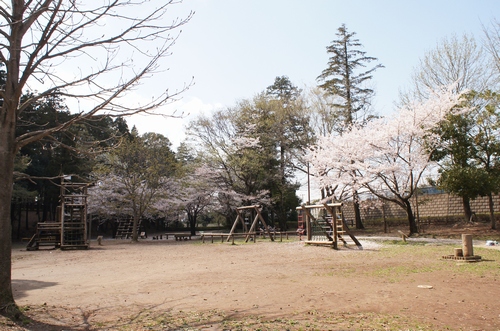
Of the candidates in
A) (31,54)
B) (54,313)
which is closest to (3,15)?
(31,54)

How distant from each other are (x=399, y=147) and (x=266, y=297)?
1594 centimetres

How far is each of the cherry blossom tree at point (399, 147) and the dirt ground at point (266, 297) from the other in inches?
386

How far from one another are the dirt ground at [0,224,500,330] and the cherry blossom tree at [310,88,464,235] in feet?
32.2

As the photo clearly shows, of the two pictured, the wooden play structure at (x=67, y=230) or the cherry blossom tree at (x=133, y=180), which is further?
the cherry blossom tree at (x=133, y=180)

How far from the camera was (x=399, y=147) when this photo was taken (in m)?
20.2

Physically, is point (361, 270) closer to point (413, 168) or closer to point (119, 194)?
point (413, 168)

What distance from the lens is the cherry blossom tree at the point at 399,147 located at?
19469 millimetres

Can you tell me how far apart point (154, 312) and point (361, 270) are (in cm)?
547

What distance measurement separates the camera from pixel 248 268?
33.3 ft

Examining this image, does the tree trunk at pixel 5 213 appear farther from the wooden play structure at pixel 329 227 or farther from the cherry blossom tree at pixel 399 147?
the cherry blossom tree at pixel 399 147

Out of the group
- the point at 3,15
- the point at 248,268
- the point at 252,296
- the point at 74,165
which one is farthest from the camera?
the point at 74,165

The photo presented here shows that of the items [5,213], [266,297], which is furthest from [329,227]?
[5,213]

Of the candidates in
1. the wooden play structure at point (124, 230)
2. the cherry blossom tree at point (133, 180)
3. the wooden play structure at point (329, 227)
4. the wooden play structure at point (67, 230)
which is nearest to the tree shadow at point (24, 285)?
the wooden play structure at point (329, 227)

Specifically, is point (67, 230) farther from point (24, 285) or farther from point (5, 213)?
point (5, 213)
